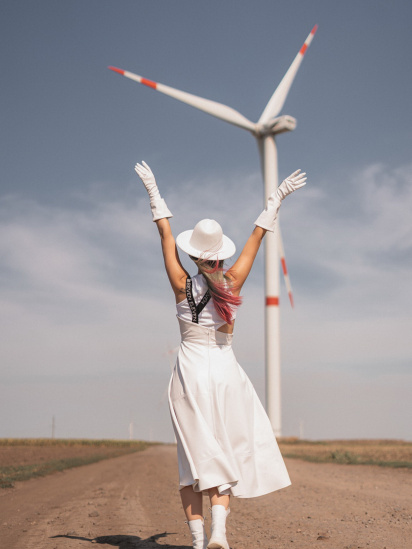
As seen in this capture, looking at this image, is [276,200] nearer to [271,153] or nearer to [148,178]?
[148,178]

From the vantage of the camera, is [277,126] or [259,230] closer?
[259,230]

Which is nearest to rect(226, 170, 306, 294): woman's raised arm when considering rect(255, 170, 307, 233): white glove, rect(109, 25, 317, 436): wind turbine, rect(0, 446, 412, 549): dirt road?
rect(255, 170, 307, 233): white glove

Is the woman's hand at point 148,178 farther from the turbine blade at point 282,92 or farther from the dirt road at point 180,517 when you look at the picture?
the turbine blade at point 282,92

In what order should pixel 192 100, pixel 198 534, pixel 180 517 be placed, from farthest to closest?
1. pixel 192 100
2. pixel 180 517
3. pixel 198 534

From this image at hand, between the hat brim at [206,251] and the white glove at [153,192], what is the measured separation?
30 centimetres

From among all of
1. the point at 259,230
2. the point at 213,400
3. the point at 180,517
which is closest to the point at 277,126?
the point at 180,517

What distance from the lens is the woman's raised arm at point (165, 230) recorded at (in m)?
5.63

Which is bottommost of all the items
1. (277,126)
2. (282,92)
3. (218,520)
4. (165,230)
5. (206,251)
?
(218,520)

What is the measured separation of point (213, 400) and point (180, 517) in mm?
4153

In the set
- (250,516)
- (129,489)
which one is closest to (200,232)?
(250,516)

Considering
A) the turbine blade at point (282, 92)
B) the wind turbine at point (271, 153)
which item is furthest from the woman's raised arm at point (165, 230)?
the turbine blade at point (282, 92)

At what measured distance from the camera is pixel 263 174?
44.0 m

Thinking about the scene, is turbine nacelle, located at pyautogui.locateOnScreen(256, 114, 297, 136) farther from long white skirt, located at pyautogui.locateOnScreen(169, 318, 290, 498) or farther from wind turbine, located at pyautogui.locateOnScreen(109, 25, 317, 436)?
long white skirt, located at pyautogui.locateOnScreen(169, 318, 290, 498)

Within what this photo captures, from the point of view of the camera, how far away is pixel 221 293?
528 cm
